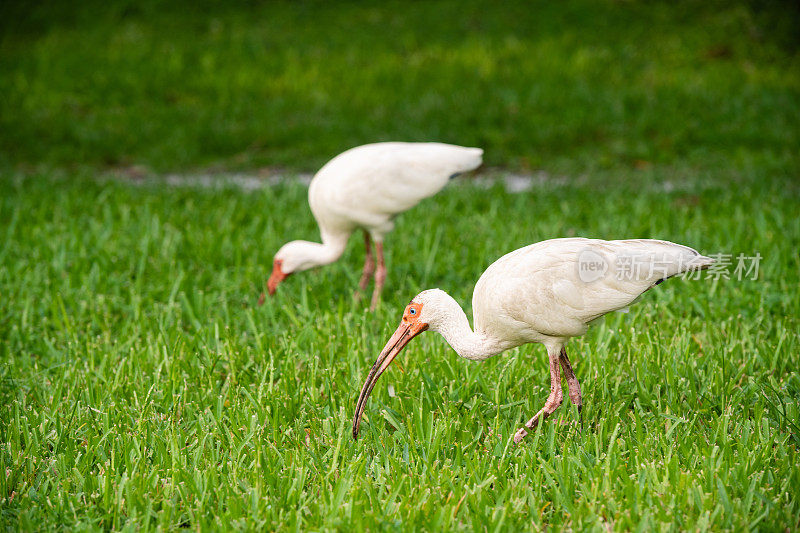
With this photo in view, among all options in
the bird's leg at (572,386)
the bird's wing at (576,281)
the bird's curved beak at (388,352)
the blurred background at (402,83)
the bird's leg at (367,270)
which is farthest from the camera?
the blurred background at (402,83)

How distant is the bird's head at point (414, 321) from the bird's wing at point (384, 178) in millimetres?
1824

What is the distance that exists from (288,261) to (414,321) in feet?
6.13

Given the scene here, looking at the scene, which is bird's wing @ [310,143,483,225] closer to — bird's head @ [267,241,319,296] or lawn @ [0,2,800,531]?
bird's head @ [267,241,319,296]

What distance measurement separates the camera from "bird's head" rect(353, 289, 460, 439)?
315 centimetres

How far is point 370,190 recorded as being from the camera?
16.0ft

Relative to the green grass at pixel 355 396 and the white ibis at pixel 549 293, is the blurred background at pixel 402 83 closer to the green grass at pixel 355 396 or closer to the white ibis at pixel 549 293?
the green grass at pixel 355 396

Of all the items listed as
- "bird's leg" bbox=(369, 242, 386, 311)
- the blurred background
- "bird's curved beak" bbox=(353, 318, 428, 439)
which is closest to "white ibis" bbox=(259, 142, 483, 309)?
"bird's leg" bbox=(369, 242, 386, 311)

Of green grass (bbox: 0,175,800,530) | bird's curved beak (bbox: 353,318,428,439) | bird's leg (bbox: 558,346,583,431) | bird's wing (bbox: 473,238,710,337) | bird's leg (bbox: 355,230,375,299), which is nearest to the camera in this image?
green grass (bbox: 0,175,800,530)

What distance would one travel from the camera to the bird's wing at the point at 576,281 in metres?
3.03

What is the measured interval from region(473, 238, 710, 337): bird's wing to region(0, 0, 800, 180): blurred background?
5400 mm

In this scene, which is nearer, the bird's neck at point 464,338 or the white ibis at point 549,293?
the white ibis at point 549,293

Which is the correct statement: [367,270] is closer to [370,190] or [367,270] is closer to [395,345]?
[370,190]

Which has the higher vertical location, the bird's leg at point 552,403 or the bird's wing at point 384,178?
the bird's wing at point 384,178

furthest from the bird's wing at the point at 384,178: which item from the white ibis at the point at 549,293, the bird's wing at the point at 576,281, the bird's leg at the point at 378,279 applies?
the bird's wing at the point at 576,281
